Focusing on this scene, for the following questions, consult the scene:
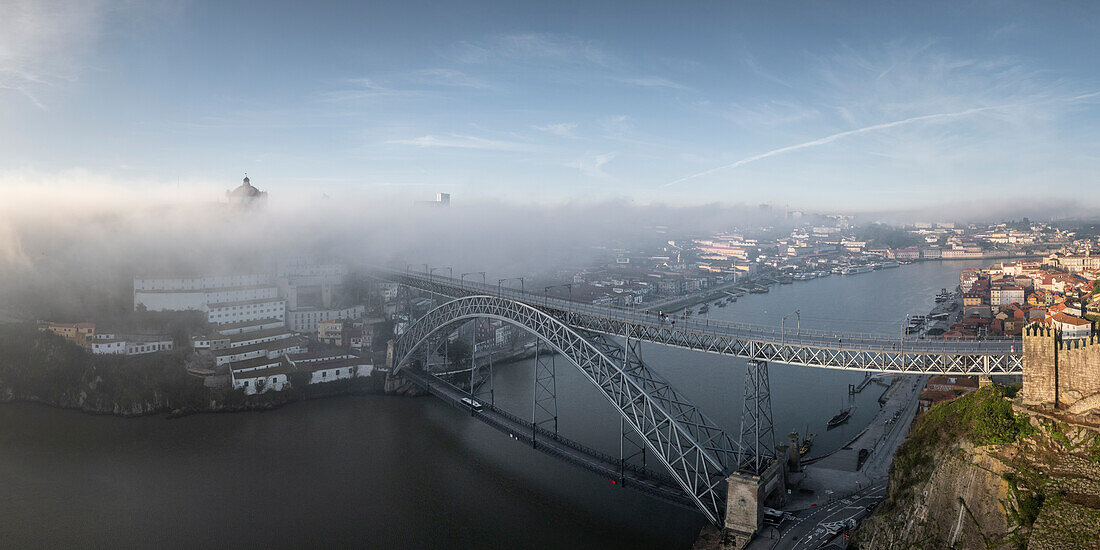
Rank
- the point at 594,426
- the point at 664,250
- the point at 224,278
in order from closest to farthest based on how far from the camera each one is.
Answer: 1. the point at 594,426
2. the point at 224,278
3. the point at 664,250

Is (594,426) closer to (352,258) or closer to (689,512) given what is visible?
(689,512)

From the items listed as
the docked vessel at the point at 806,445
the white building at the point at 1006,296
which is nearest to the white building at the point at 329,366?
the docked vessel at the point at 806,445

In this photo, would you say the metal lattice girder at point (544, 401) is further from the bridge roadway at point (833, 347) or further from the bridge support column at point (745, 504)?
the bridge support column at point (745, 504)

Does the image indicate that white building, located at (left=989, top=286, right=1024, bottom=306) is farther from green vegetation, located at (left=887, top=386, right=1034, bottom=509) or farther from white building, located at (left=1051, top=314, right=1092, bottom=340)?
green vegetation, located at (left=887, top=386, right=1034, bottom=509)

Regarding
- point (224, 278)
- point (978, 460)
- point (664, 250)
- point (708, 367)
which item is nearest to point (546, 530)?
point (978, 460)

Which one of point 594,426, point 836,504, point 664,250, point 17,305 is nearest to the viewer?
point 836,504

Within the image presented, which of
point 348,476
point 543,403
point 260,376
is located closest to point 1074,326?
point 543,403

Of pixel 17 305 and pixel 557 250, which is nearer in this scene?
pixel 17 305
